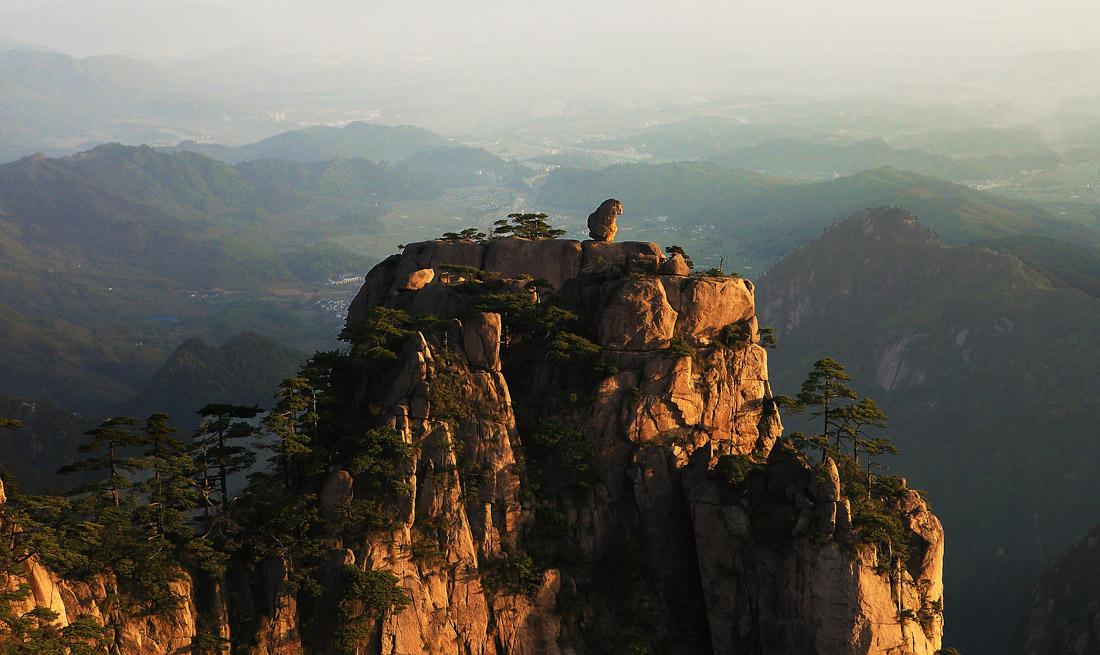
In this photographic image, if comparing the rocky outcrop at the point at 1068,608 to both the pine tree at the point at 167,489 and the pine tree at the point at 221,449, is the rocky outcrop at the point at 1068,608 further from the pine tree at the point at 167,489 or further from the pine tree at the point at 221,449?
the pine tree at the point at 167,489

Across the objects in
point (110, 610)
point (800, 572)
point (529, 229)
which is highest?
point (529, 229)

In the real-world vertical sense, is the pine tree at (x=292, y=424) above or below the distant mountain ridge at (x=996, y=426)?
above

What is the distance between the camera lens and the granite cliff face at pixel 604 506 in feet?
161

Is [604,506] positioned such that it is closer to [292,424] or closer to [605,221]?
[292,424]

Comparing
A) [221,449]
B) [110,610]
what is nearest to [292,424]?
[221,449]

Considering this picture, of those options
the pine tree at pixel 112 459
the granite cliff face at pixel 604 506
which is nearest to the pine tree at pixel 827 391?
the granite cliff face at pixel 604 506

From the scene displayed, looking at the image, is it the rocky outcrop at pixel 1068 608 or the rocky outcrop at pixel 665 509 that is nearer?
the rocky outcrop at pixel 665 509

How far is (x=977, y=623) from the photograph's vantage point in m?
121

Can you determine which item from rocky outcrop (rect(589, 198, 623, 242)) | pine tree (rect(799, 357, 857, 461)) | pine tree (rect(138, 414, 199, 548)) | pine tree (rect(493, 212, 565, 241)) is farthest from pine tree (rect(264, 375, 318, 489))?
Result: pine tree (rect(799, 357, 857, 461))

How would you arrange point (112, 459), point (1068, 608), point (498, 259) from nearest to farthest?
point (112, 459), point (498, 259), point (1068, 608)

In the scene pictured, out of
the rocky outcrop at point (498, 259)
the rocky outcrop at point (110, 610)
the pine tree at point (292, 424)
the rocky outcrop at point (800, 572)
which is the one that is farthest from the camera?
the rocky outcrop at point (498, 259)

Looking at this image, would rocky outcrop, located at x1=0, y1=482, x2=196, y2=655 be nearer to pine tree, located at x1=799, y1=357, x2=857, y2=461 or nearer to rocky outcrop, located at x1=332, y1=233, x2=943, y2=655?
rocky outcrop, located at x1=332, y1=233, x2=943, y2=655

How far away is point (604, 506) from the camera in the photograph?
5397 centimetres

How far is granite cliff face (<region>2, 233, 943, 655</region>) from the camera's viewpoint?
49.0 m
